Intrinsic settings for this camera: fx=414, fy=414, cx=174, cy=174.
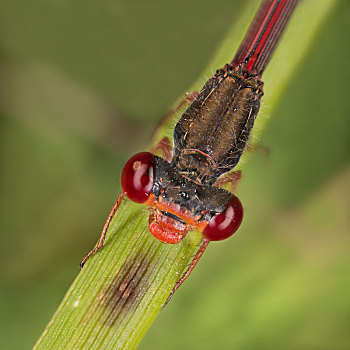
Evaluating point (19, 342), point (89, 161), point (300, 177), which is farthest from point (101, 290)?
point (300, 177)

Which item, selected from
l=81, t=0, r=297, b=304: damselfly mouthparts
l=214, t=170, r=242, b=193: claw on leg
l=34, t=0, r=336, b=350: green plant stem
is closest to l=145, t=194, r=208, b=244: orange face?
l=81, t=0, r=297, b=304: damselfly mouthparts

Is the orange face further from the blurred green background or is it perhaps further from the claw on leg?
the blurred green background

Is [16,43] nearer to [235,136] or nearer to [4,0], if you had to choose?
[4,0]

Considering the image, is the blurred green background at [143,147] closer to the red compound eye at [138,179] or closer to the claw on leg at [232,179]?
the claw on leg at [232,179]

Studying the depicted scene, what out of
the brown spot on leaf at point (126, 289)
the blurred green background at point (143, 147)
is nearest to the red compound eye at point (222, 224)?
the brown spot on leaf at point (126, 289)

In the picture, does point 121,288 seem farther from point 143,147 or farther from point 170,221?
point 143,147

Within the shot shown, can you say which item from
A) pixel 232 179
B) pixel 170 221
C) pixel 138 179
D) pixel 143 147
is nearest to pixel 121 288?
pixel 170 221
